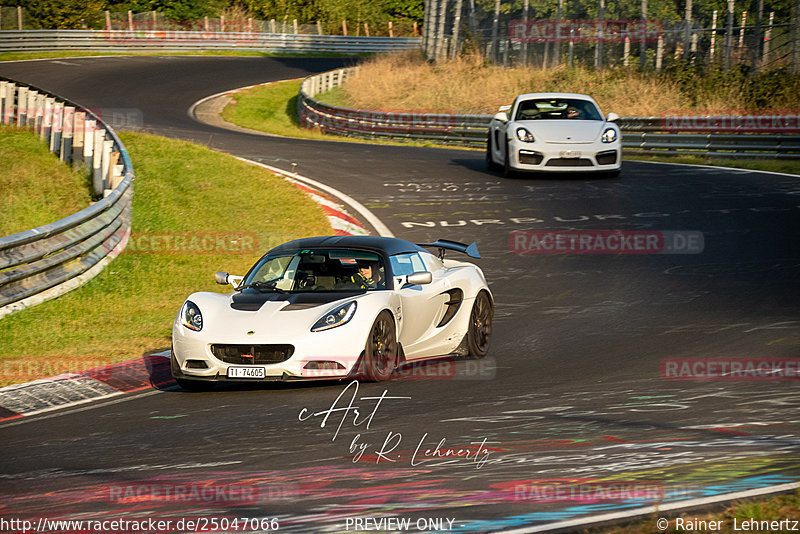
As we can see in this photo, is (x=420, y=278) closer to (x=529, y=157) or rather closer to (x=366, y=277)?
(x=366, y=277)

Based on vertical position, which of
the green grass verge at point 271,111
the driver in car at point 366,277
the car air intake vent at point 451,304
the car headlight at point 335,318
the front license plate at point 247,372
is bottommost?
the green grass verge at point 271,111

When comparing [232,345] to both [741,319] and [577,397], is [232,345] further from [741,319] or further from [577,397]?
[741,319]

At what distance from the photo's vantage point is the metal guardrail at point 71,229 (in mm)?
11773

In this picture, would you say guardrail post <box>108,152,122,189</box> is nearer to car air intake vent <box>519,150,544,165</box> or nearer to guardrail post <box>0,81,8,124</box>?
guardrail post <box>0,81,8,124</box>

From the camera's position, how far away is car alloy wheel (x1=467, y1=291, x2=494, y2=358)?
1001cm

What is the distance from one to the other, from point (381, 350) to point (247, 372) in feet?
3.59

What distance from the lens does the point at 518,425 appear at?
6953 mm

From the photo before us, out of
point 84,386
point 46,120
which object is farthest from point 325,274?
point 46,120

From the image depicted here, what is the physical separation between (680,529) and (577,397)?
10.8ft

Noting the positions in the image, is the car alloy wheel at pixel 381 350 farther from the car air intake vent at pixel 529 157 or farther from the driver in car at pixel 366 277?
the car air intake vent at pixel 529 157

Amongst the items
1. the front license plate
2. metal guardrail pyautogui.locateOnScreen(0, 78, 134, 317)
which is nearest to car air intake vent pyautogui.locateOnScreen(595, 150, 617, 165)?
metal guardrail pyautogui.locateOnScreen(0, 78, 134, 317)

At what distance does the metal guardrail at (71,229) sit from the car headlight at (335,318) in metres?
4.41

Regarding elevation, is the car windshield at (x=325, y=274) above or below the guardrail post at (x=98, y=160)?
above

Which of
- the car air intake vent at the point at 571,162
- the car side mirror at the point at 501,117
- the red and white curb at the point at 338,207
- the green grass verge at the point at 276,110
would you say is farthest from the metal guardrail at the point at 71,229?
the green grass verge at the point at 276,110
